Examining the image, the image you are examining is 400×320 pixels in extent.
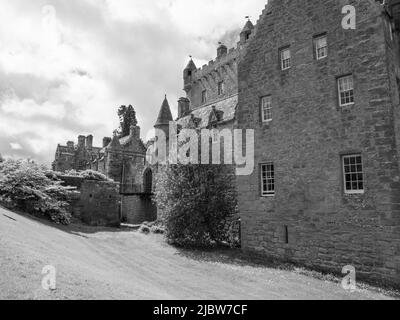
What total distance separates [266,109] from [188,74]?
33.4 meters

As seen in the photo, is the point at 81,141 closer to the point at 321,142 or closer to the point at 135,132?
the point at 135,132

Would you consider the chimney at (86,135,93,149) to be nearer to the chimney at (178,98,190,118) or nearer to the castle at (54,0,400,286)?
the chimney at (178,98,190,118)

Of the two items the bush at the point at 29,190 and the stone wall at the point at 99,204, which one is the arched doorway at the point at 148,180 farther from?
the bush at the point at 29,190

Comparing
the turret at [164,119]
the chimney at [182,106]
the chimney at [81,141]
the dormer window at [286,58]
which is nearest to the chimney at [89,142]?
the chimney at [81,141]

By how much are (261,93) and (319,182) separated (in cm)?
608

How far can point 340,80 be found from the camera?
16750 millimetres

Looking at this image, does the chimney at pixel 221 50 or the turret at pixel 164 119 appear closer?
the turret at pixel 164 119

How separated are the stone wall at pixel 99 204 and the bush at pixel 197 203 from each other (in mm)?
8935

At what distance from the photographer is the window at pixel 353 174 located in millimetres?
15648

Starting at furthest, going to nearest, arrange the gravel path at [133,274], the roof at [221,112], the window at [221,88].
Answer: the window at [221,88] → the roof at [221,112] → the gravel path at [133,274]

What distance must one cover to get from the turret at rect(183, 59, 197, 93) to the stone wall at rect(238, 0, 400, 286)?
30282 millimetres

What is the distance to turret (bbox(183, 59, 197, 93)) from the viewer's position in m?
50.6
